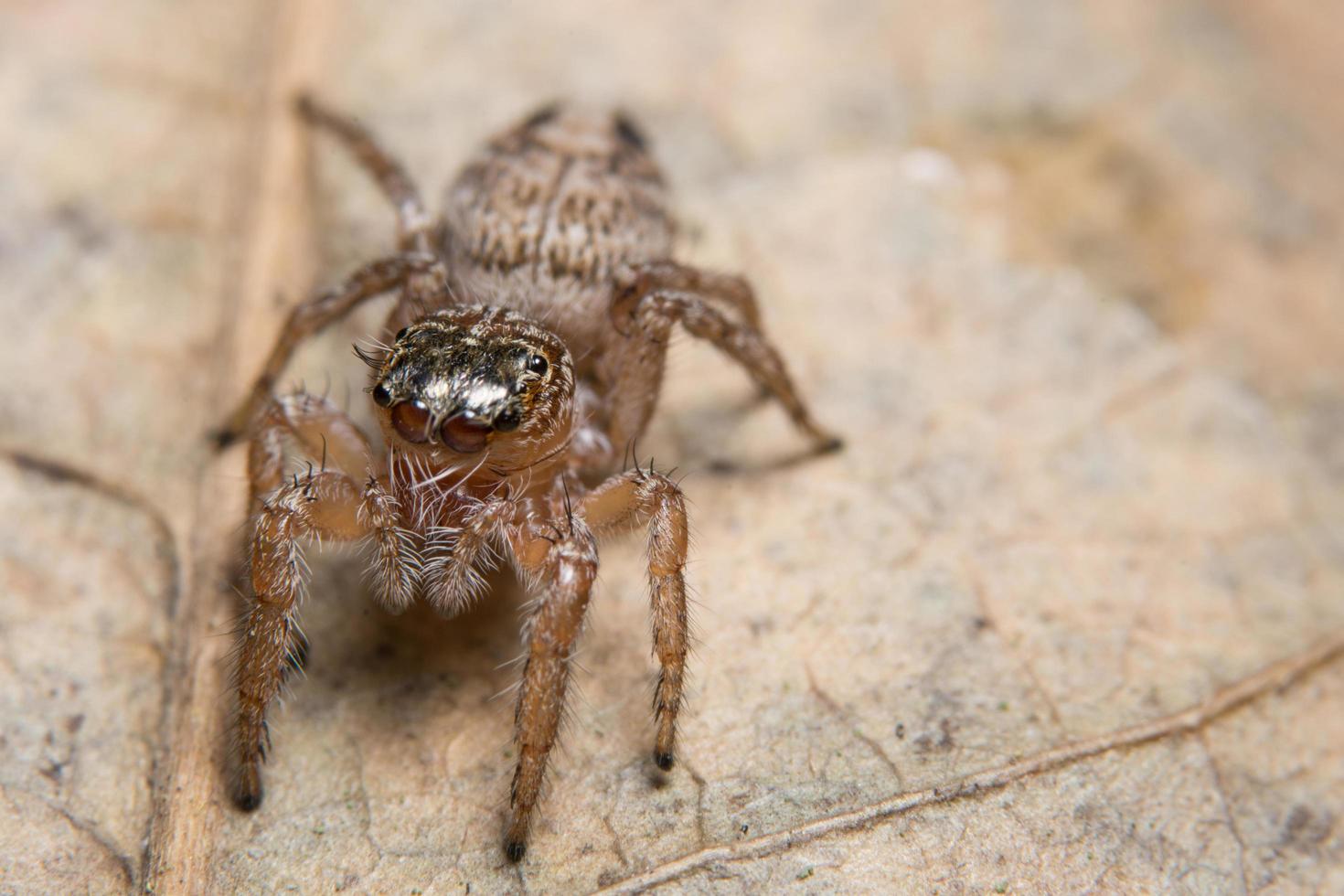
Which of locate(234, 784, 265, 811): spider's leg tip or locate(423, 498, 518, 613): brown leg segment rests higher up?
locate(423, 498, 518, 613): brown leg segment

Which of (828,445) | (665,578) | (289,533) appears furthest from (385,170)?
(665,578)

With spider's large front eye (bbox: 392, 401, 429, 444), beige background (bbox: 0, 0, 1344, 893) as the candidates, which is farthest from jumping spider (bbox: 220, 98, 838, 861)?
beige background (bbox: 0, 0, 1344, 893)

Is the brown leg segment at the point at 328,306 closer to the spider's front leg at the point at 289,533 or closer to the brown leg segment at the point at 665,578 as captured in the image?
the spider's front leg at the point at 289,533

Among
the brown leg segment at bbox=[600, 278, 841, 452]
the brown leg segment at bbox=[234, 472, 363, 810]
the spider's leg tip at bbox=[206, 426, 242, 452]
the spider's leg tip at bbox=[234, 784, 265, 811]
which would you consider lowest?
the spider's leg tip at bbox=[234, 784, 265, 811]

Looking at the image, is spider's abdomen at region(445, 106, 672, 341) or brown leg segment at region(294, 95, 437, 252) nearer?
spider's abdomen at region(445, 106, 672, 341)

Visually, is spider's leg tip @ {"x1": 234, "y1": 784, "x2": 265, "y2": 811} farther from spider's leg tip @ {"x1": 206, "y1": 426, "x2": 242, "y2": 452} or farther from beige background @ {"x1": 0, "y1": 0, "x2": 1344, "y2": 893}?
spider's leg tip @ {"x1": 206, "y1": 426, "x2": 242, "y2": 452}

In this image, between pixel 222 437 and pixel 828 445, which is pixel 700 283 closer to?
pixel 828 445

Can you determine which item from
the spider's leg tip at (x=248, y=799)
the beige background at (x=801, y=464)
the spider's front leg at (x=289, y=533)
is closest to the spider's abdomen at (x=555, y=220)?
the beige background at (x=801, y=464)

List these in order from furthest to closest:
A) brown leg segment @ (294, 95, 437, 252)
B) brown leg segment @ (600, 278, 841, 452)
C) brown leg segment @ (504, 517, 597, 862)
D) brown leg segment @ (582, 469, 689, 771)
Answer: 1. brown leg segment @ (294, 95, 437, 252)
2. brown leg segment @ (600, 278, 841, 452)
3. brown leg segment @ (582, 469, 689, 771)
4. brown leg segment @ (504, 517, 597, 862)
